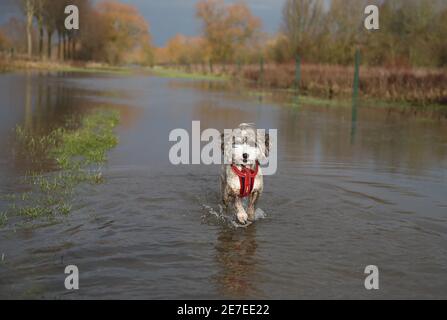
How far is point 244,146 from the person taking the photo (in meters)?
5.46

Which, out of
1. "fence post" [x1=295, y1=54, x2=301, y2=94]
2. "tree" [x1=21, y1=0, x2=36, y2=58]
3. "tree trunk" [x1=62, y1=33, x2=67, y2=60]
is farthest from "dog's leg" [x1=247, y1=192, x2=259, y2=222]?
"tree trunk" [x1=62, y1=33, x2=67, y2=60]

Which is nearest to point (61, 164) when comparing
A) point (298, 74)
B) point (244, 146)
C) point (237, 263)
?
point (244, 146)

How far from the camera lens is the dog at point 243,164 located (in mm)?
5477

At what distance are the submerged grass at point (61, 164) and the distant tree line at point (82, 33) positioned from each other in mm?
44521

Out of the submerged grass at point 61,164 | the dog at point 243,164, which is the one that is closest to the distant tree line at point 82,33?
the submerged grass at point 61,164

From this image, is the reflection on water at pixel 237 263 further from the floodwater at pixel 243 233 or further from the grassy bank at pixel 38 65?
the grassy bank at pixel 38 65

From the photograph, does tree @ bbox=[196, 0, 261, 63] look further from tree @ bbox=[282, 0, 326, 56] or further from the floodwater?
the floodwater

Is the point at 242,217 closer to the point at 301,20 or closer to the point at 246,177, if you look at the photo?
the point at 246,177

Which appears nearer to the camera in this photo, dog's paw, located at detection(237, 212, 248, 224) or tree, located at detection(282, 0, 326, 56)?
dog's paw, located at detection(237, 212, 248, 224)

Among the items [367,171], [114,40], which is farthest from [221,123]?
[114,40]

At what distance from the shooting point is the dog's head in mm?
5457

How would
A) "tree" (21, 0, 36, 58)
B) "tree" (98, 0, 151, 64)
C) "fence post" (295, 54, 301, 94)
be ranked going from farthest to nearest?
"tree" (98, 0, 151, 64)
"tree" (21, 0, 36, 58)
"fence post" (295, 54, 301, 94)
